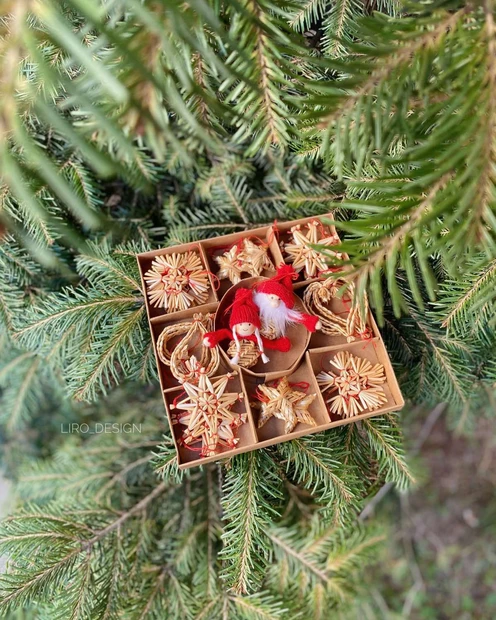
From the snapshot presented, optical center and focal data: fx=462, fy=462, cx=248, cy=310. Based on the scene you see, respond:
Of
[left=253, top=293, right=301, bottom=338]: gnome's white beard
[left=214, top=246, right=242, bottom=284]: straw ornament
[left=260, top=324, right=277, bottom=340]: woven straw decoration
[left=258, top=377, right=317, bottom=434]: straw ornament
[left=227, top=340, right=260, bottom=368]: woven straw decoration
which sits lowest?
[left=258, top=377, right=317, bottom=434]: straw ornament

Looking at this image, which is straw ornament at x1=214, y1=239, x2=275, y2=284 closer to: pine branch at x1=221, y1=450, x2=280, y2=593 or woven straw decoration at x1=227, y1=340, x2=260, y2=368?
woven straw decoration at x1=227, y1=340, x2=260, y2=368

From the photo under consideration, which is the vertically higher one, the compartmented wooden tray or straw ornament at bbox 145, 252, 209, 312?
straw ornament at bbox 145, 252, 209, 312

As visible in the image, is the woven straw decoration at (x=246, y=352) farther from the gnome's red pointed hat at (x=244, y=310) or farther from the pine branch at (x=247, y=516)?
the pine branch at (x=247, y=516)

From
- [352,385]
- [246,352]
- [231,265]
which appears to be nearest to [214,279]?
[231,265]

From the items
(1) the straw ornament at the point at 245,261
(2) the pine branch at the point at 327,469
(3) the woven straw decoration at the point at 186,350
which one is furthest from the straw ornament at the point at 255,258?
(2) the pine branch at the point at 327,469

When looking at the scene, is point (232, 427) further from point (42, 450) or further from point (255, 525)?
point (42, 450)

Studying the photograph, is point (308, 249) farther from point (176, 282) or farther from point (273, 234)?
point (176, 282)

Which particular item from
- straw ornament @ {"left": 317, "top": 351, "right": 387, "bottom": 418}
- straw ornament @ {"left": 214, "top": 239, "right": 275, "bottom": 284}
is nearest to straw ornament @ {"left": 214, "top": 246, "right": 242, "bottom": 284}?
straw ornament @ {"left": 214, "top": 239, "right": 275, "bottom": 284}

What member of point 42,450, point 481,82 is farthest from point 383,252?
point 42,450
